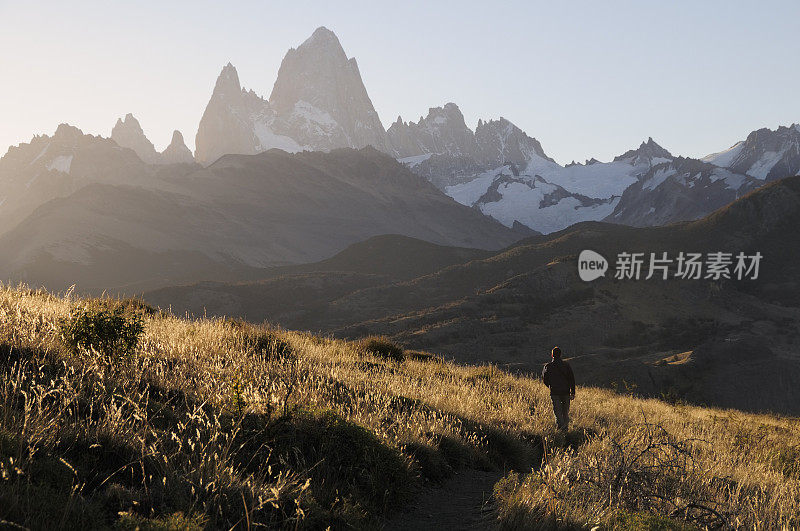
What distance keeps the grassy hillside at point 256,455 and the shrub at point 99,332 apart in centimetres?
4

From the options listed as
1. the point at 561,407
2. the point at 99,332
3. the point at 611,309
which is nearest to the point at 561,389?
the point at 561,407

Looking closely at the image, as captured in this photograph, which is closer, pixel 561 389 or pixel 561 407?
pixel 561 389

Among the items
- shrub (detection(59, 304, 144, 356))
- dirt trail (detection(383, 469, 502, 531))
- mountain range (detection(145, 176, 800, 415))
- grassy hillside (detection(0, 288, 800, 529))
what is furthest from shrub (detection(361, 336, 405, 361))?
mountain range (detection(145, 176, 800, 415))

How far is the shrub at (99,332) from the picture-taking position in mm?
7820

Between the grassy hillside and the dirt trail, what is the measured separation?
0.51 feet

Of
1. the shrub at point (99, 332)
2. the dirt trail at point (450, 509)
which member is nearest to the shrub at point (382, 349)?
the shrub at point (99, 332)

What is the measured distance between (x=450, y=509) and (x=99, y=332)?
5302 mm

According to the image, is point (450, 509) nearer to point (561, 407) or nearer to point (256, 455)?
point (256, 455)

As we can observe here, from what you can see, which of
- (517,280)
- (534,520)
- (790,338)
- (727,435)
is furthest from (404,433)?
(517,280)

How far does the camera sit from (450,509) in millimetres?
6523

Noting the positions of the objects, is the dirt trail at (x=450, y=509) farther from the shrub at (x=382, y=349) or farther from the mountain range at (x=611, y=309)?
the mountain range at (x=611, y=309)

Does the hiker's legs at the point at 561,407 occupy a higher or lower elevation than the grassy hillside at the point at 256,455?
lower

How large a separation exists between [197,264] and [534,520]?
170491mm

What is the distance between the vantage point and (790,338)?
71.2 meters
